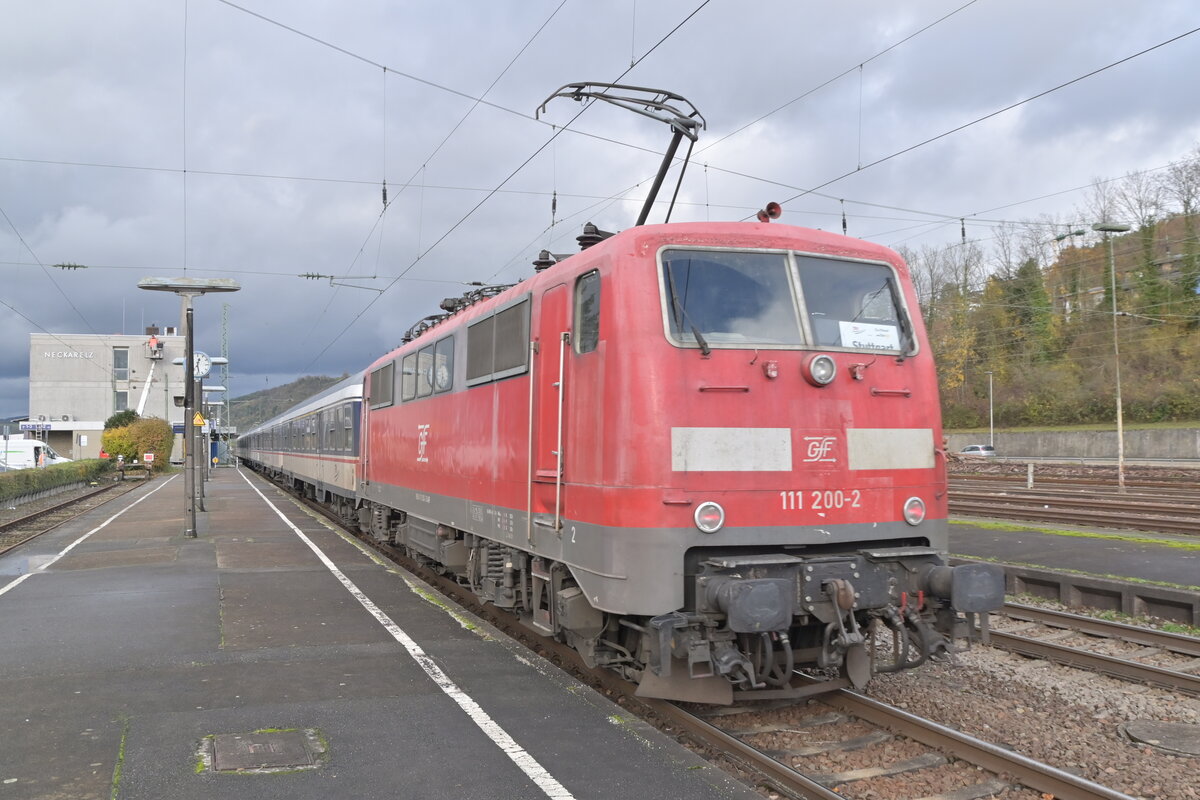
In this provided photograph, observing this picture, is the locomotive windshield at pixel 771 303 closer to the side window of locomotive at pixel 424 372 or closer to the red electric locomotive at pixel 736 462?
the red electric locomotive at pixel 736 462

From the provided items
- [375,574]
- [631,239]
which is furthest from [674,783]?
[375,574]

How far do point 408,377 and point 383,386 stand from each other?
2074 mm

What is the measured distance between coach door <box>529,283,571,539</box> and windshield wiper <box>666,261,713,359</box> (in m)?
0.91

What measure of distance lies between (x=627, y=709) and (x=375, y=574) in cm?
670

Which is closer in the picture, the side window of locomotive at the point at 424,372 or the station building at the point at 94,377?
the side window of locomotive at the point at 424,372

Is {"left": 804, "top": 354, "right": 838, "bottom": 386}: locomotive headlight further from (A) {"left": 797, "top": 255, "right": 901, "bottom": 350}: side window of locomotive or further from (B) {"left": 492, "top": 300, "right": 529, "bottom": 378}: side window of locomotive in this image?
(B) {"left": 492, "top": 300, "right": 529, "bottom": 378}: side window of locomotive

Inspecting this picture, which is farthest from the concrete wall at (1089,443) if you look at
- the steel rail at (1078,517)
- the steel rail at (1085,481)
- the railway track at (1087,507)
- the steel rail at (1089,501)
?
the steel rail at (1078,517)

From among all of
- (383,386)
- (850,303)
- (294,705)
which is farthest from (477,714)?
(383,386)

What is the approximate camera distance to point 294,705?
20.5 feet

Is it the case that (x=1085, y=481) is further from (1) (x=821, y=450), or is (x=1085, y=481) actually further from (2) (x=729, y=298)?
(2) (x=729, y=298)

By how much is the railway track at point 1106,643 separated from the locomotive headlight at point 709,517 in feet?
12.4

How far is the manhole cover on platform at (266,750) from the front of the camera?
16.8 feet

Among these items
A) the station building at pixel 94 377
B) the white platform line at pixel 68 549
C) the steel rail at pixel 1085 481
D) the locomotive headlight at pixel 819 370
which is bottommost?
the white platform line at pixel 68 549

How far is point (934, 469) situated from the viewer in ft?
20.5
